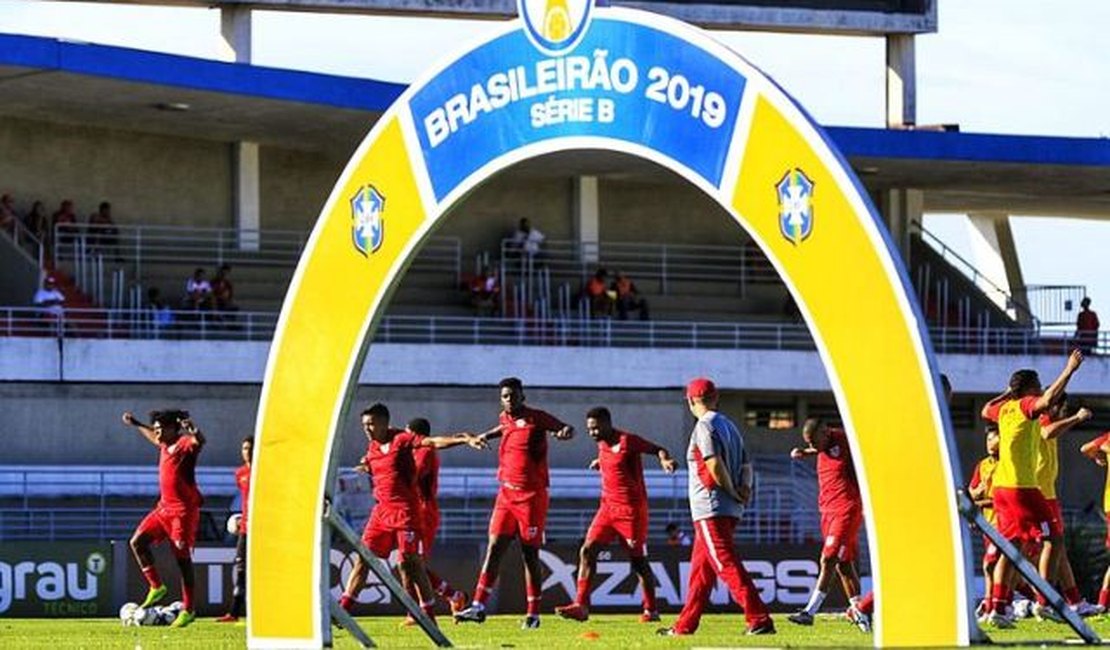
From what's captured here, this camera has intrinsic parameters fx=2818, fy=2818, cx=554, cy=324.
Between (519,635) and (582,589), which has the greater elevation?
(582,589)

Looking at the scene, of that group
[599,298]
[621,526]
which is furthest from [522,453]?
[599,298]

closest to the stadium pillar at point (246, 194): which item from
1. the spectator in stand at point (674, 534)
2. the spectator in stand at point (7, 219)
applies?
the spectator in stand at point (7, 219)

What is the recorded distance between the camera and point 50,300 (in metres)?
38.5

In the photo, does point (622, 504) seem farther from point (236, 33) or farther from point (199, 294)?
point (236, 33)

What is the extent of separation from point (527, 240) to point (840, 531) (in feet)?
75.9

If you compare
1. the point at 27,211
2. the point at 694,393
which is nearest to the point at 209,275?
the point at 27,211

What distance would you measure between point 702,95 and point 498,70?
5.47 ft

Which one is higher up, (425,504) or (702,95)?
(702,95)

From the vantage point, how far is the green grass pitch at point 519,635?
19.7 metres

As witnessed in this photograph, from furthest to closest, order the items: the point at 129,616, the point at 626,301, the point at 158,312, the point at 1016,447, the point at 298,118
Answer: the point at 626,301
the point at 298,118
the point at 158,312
the point at 129,616
the point at 1016,447

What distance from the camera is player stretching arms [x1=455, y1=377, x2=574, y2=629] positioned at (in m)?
23.8

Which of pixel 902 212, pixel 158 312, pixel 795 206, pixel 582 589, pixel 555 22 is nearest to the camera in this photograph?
pixel 795 206

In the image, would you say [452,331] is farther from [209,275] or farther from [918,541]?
[918,541]

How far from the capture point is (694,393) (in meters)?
19.2
